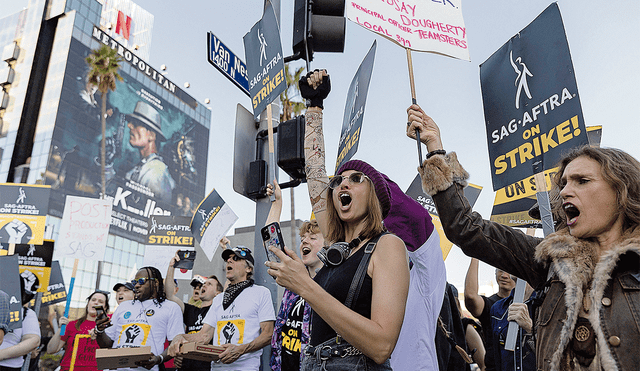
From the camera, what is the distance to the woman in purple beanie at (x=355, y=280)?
1.75 meters

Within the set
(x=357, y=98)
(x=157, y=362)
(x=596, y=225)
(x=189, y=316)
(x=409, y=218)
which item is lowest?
(x=157, y=362)

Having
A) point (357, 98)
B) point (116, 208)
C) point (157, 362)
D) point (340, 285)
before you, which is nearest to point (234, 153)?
point (357, 98)

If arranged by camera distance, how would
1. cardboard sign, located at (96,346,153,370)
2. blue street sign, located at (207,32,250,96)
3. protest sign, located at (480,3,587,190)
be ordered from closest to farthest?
1. protest sign, located at (480,3,587,190)
2. cardboard sign, located at (96,346,153,370)
3. blue street sign, located at (207,32,250,96)

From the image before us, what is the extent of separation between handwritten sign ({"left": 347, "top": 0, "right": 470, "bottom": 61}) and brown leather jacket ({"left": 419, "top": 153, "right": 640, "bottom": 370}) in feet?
4.70

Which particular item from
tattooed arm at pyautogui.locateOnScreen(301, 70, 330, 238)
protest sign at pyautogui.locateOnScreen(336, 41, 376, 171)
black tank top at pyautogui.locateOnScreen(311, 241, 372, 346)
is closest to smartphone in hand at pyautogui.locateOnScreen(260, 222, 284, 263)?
black tank top at pyautogui.locateOnScreen(311, 241, 372, 346)

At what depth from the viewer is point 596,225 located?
1760mm

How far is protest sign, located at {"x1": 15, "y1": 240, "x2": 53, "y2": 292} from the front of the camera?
29.1ft

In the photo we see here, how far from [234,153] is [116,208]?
208 feet

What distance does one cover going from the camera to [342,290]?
193 cm

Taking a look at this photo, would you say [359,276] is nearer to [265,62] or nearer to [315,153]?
[315,153]

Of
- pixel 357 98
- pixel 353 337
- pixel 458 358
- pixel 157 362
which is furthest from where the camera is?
pixel 157 362

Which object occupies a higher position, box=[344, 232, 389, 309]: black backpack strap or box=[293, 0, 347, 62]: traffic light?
box=[293, 0, 347, 62]: traffic light

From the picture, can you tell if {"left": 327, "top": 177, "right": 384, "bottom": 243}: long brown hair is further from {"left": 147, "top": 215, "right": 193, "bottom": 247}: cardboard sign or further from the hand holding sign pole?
{"left": 147, "top": 215, "right": 193, "bottom": 247}: cardboard sign

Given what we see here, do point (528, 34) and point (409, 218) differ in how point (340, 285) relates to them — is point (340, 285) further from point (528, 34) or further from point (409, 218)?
point (528, 34)
